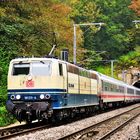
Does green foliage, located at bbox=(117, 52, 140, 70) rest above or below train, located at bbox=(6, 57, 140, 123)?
above

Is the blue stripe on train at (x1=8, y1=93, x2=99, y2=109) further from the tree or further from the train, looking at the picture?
the tree

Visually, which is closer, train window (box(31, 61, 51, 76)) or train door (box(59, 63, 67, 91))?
train window (box(31, 61, 51, 76))

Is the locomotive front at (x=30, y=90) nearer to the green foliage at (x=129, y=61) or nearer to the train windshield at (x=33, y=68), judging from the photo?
the train windshield at (x=33, y=68)

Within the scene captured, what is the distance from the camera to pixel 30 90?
72.1 feet

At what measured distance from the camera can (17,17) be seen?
36.4 metres

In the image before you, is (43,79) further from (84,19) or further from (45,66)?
(84,19)

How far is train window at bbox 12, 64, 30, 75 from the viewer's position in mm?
22578

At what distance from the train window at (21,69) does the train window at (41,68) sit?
0.26 m

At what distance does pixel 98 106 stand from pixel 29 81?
14.5 m

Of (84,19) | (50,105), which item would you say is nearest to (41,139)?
(50,105)

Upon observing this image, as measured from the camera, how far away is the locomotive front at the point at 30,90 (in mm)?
21703

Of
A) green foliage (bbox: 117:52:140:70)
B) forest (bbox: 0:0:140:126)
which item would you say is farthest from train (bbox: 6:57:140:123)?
green foliage (bbox: 117:52:140:70)

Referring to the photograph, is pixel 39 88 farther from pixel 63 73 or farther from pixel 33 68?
pixel 63 73

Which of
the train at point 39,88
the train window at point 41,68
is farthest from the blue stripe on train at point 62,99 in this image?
the train window at point 41,68
